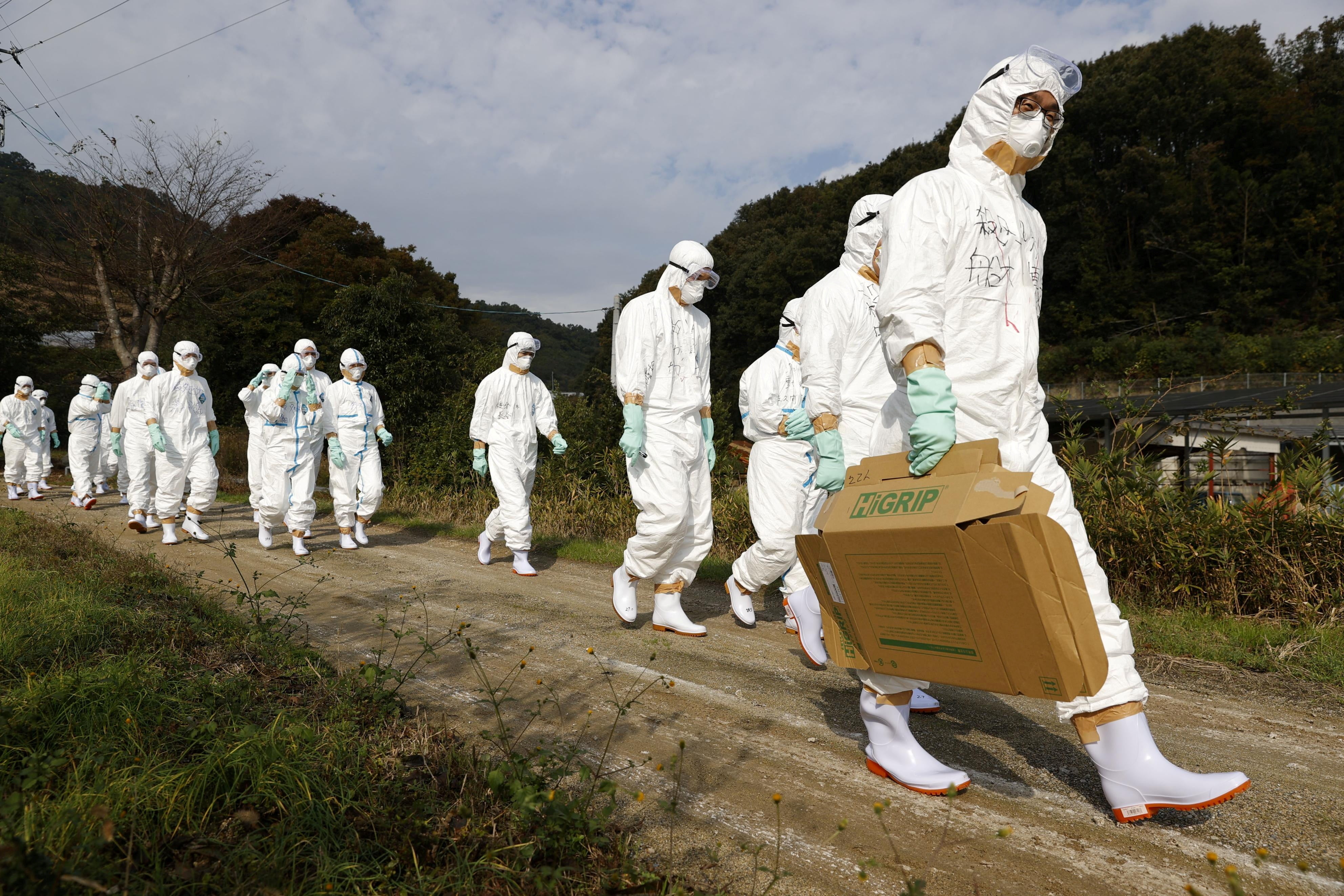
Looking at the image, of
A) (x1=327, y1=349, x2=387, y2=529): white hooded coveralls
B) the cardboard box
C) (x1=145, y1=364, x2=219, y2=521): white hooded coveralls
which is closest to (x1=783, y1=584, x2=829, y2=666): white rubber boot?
the cardboard box

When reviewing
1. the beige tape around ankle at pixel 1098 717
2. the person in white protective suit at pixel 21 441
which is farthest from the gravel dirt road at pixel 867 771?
the person in white protective suit at pixel 21 441

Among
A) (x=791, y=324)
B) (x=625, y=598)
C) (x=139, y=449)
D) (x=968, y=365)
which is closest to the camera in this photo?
(x=968, y=365)

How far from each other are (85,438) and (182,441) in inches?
296

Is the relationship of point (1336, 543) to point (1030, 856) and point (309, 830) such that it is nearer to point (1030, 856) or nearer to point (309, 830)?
point (1030, 856)

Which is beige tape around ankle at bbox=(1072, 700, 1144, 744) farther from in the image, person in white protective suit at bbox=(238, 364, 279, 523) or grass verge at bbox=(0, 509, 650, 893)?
person in white protective suit at bbox=(238, 364, 279, 523)

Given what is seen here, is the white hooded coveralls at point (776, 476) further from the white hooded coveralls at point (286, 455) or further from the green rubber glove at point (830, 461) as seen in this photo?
the white hooded coveralls at point (286, 455)

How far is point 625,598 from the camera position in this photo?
548 centimetres

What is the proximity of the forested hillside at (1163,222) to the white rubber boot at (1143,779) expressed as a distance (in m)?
33.4

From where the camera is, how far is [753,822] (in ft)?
8.66

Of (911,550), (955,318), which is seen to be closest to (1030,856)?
(911,550)

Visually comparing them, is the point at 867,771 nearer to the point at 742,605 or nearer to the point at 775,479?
the point at 742,605

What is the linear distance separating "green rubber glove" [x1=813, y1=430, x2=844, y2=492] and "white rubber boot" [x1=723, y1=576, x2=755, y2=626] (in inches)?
73.8

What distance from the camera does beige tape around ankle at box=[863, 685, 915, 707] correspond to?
117 inches

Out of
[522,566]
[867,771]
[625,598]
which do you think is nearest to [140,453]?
[522,566]
